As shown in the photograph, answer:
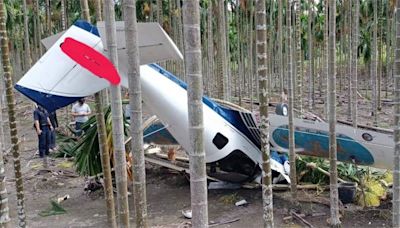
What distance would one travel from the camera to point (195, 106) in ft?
9.98

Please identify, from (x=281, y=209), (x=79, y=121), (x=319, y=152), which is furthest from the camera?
(x=79, y=121)

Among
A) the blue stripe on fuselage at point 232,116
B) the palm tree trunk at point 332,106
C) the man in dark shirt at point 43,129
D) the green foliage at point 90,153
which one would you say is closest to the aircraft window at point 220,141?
the blue stripe on fuselage at point 232,116

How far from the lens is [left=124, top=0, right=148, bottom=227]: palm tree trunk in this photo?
14.1 feet

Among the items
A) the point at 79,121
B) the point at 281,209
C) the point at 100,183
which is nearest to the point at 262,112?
the point at 281,209

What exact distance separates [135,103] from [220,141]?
4938mm

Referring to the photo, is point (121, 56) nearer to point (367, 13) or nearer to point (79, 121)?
point (79, 121)

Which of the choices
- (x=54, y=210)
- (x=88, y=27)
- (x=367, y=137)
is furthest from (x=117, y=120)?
(x=367, y=137)

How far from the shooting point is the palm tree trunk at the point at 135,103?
431 cm

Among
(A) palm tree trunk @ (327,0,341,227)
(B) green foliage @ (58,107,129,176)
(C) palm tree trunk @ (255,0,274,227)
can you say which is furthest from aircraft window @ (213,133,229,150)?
(C) palm tree trunk @ (255,0,274,227)

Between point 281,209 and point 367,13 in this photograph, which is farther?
point 367,13

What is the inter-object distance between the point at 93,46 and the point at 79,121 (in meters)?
7.82

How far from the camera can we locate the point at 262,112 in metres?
5.12

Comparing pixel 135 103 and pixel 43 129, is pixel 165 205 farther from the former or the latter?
pixel 135 103

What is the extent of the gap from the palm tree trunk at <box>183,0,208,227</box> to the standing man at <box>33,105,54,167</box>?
9.95m
